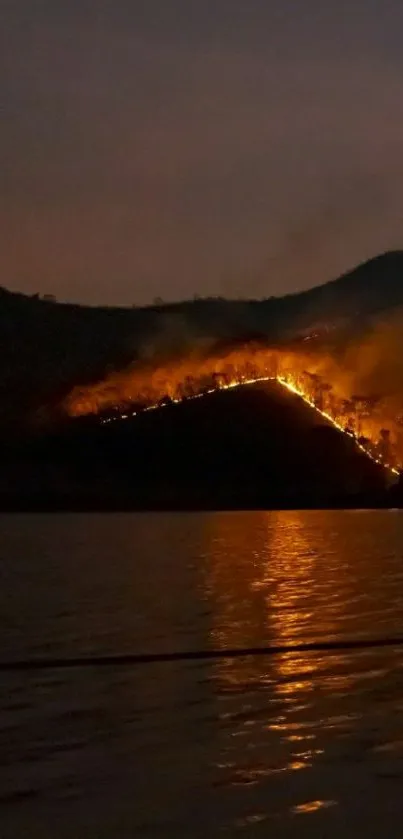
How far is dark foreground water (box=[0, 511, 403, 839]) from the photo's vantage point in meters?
11.0

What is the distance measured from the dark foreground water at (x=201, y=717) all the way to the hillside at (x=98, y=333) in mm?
90016

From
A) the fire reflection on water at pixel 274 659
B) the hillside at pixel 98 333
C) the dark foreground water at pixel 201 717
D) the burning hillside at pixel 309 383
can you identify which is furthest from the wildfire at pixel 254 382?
the dark foreground water at pixel 201 717

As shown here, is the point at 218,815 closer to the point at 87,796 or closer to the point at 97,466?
the point at 87,796

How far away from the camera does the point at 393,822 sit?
35.2 feet

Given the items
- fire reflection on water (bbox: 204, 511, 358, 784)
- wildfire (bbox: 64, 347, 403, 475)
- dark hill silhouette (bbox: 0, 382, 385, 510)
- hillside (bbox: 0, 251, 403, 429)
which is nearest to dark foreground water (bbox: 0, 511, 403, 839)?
fire reflection on water (bbox: 204, 511, 358, 784)

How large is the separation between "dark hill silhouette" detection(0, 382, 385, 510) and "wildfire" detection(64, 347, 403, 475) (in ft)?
3.23

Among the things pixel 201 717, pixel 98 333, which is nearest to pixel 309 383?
pixel 98 333

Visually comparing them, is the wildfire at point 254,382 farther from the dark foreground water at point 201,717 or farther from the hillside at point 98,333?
the dark foreground water at point 201,717

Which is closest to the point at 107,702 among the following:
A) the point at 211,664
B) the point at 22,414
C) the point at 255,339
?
the point at 211,664

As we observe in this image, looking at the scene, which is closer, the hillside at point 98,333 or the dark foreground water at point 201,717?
the dark foreground water at point 201,717

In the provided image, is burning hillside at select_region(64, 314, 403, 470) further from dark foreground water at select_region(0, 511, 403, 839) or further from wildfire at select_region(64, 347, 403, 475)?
dark foreground water at select_region(0, 511, 403, 839)

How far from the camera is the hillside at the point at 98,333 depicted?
128m

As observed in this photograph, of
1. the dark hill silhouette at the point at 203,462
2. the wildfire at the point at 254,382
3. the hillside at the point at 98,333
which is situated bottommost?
the dark hill silhouette at the point at 203,462

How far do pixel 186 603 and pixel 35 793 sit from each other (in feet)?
59.0
